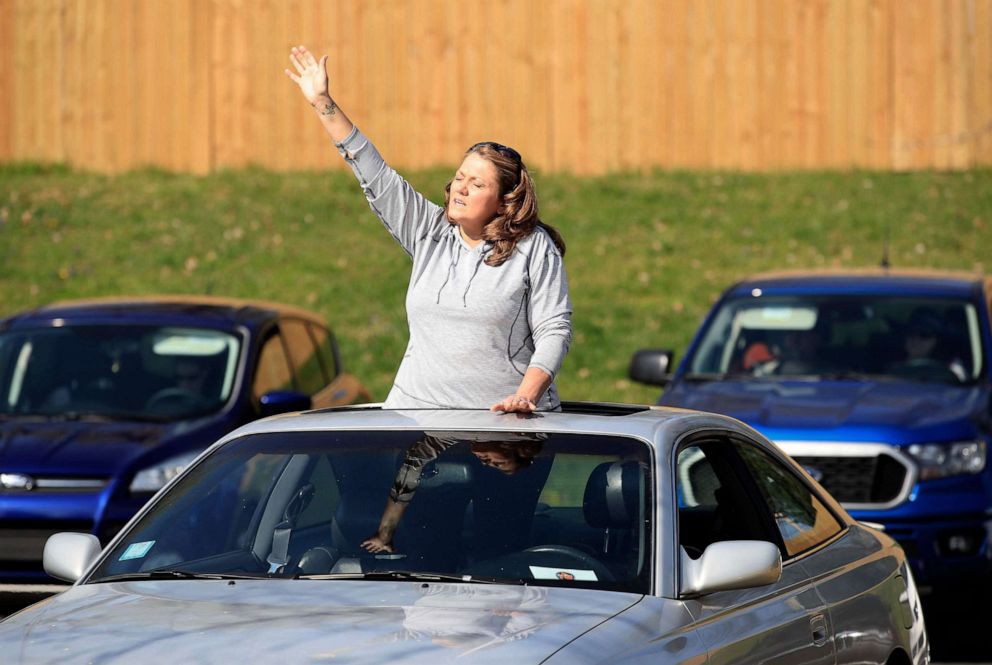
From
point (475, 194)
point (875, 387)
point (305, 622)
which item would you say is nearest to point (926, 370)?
point (875, 387)

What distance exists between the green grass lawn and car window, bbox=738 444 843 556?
8389 mm

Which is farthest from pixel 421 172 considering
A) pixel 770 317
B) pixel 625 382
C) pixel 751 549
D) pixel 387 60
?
pixel 751 549

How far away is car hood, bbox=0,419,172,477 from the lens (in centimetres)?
796

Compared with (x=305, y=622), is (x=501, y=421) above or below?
above

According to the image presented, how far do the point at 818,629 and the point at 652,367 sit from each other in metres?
4.82

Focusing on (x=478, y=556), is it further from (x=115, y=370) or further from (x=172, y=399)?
(x=115, y=370)

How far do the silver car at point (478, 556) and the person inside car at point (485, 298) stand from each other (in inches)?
13.6

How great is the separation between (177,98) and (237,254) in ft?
8.84

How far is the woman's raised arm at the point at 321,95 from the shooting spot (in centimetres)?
547

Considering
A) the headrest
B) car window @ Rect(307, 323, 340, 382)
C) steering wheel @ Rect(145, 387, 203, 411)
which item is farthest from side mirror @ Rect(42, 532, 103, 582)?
car window @ Rect(307, 323, 340, 382)

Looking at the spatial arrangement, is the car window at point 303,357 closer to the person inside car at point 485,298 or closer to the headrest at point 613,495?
the person inside car at point 485,298

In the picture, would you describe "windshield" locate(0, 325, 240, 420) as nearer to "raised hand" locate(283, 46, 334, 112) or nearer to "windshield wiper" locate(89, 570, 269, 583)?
"raised hand" locate(283, 46, 334, 112)

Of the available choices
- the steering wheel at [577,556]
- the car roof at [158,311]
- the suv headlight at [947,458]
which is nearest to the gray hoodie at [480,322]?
the steering wheel at [577,556]

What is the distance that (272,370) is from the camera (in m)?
9.70
